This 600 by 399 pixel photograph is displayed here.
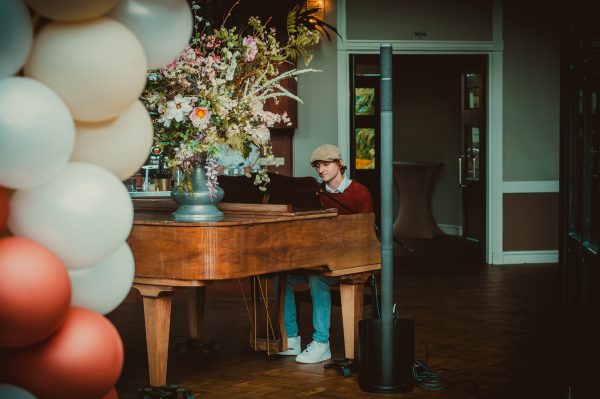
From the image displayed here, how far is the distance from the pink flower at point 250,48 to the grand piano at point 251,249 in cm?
72

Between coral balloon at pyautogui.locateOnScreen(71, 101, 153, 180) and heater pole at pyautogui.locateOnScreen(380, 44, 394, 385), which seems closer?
coral balloon at pyautogui.locateOnScreen(71, 101, 153, 180)

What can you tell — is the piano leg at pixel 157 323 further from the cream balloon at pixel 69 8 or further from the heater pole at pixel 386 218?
the cream balloon at pixel 69 8

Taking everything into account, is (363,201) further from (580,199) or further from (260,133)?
(580,199)

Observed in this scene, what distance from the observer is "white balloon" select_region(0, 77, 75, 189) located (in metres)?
2.29

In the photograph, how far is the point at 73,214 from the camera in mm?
2443

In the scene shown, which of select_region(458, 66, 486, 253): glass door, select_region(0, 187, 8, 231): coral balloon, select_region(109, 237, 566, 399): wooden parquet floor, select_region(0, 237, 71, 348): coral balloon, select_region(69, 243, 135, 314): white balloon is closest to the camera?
select_region(0, 237, 71, 348): coral balloon

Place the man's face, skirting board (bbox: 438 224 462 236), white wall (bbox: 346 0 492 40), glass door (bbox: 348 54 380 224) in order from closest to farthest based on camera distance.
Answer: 1. the man's face
2. white wall (bbox: 346 0 492 40)
3. glass door (bbox: 348 54 380 224)
4. skirting board (bbox: 438 224 462 236)

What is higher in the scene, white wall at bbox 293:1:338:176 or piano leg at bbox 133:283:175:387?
white wall at bbox 293:1:338:176

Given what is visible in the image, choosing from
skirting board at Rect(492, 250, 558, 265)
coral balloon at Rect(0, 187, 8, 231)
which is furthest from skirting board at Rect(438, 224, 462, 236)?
coral balloon at Rect(0, 187, 8, 231)

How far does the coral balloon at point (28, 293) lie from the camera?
2266mm

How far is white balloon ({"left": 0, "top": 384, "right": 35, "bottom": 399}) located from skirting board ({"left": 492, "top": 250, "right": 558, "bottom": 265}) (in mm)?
7795

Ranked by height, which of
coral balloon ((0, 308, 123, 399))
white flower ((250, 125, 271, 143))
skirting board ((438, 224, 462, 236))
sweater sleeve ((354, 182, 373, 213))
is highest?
white flower ((250, 125, 271, 143))

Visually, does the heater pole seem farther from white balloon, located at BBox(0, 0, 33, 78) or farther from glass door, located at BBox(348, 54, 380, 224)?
glass door, located at BBox(348, 54, 380, 224)

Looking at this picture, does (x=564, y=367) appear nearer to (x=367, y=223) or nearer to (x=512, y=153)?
(x=367, y=223)
